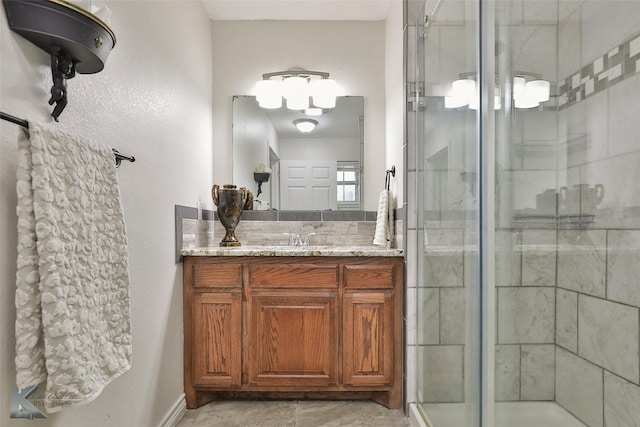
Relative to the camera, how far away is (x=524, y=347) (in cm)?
97

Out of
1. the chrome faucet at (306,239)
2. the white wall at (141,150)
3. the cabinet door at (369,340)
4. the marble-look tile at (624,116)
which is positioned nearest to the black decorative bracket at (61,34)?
the white wall at (141,150)

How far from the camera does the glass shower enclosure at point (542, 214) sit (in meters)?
0.74

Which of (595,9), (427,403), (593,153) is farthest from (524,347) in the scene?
(427,403)

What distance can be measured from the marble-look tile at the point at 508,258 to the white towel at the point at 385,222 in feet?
3.62

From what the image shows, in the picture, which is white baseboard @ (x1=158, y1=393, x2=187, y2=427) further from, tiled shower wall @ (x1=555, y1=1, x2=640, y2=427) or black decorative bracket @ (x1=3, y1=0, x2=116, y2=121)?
tiled shower wall @ (x1=555, y1=1, x2=640, y2=427)

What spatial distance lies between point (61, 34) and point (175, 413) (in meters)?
1.71

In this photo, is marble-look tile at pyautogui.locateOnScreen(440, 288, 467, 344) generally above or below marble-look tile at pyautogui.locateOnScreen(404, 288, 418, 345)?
above

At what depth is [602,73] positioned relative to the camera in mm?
761

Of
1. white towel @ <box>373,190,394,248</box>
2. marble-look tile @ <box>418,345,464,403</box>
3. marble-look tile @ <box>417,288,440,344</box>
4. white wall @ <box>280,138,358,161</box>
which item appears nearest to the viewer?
marble-look tile @ <box>418,345,464,403</box>

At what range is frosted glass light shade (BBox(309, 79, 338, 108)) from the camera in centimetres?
255

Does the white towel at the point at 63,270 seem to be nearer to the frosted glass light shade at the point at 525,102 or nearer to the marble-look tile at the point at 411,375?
the frosted glass light shade at the point at 525,102

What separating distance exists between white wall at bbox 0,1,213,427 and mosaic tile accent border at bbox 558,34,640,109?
126 centimetres

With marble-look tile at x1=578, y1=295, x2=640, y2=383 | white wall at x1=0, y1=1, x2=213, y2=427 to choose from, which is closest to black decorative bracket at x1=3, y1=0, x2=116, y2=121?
white wall at x1=0, y1=1, x2=213, y2=427
